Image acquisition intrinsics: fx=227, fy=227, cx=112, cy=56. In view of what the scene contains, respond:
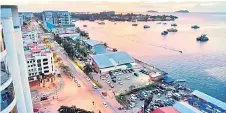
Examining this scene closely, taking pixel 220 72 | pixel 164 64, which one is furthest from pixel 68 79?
pixel 220 72

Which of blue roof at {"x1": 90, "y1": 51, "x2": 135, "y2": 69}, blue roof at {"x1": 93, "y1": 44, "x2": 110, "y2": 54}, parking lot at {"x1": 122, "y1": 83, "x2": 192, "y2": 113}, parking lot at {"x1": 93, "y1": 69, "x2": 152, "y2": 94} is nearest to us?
parking lot at {"x1": 122, "y1": 83, "x2": 192, "y2": 113}

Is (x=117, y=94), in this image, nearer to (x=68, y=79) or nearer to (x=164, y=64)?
(x=68, y=79)

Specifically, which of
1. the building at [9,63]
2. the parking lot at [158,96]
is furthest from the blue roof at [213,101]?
the building at [9,63]

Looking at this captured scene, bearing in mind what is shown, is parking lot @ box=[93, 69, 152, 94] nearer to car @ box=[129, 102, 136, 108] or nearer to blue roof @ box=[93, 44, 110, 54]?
car @ box=[129, 102, 136, 108]

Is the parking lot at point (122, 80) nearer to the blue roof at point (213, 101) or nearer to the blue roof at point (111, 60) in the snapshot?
the blue roof at point (111, 60)

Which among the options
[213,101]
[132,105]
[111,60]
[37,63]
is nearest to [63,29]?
[111,60]

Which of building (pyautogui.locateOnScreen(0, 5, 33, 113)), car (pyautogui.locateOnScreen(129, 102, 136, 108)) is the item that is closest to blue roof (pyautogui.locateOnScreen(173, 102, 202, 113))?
car (pyautogui.locateOnScreen(129, 102, 136, 108))

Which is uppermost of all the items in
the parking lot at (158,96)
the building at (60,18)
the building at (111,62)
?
the building at (60,18)

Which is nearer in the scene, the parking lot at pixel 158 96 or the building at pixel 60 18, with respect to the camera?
the parking lot at pixel 158 96
